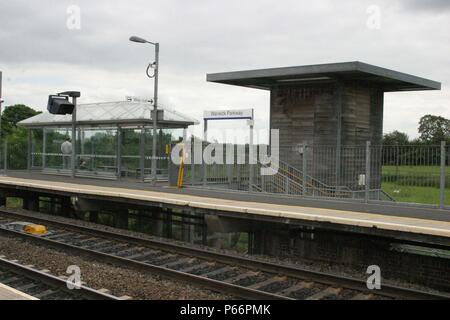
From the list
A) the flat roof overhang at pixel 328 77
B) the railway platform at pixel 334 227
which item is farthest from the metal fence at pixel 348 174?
the flat roof overhang at pixel 328 77

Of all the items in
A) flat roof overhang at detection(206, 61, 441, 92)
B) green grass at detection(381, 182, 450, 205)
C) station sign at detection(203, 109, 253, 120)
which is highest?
flat roof overhang at detection(206, 61, 441, 92)

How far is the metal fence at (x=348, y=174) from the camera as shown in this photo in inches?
512

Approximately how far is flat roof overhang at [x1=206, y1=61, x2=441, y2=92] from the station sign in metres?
2.86

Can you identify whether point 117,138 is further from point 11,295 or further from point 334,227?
point 11,295

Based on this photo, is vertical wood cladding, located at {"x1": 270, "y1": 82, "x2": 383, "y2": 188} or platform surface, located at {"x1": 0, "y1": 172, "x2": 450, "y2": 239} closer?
platform surface, located at {"x1": 0, "y1": 172, "x2": 450, "y2": 239}

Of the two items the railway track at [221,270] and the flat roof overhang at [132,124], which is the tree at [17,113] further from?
the railway track at [221,270]

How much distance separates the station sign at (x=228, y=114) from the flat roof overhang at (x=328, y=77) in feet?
9.39

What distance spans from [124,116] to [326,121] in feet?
25.1

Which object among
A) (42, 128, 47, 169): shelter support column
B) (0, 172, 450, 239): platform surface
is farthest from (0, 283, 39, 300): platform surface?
(42, 128, 47, 169): shelter support column

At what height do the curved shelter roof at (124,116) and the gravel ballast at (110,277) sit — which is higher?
the curved shelter roof at (124,116)

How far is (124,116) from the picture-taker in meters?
20.8

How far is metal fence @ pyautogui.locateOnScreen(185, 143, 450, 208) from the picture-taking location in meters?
13.0

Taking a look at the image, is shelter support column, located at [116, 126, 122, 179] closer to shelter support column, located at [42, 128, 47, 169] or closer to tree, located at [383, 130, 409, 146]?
shelter support column, located at [42, 128, 47, 169]
